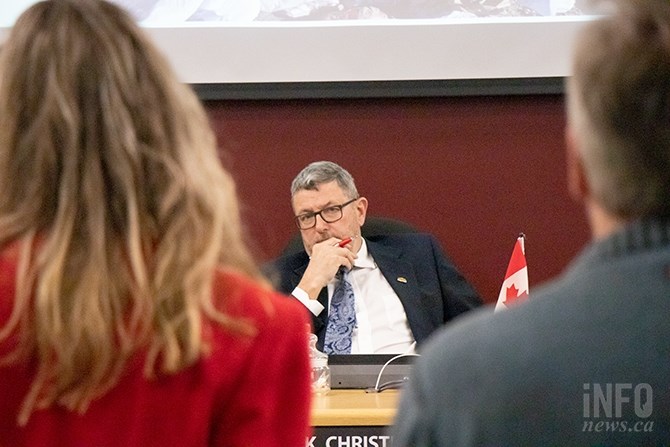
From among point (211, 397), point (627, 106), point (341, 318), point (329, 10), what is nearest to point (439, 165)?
point (329, 10)

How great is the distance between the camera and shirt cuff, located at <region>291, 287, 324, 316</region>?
3.39 meters

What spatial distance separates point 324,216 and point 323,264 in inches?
8.7

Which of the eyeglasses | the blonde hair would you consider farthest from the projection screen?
the blonde hair

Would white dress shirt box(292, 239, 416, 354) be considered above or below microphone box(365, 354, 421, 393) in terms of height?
above

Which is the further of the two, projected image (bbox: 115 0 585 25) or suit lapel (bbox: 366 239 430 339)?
projected image (bbox: 115 0 585 25)

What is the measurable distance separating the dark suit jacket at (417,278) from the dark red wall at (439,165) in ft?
1.39

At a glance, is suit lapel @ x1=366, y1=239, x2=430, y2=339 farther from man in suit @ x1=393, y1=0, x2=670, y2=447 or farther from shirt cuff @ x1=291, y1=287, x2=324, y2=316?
man in suit @ x1=393, y1=0, x2=670, y2=447

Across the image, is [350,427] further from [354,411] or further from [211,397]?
[211,397]

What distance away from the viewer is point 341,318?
3.50 m

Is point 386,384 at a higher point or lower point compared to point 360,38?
lower

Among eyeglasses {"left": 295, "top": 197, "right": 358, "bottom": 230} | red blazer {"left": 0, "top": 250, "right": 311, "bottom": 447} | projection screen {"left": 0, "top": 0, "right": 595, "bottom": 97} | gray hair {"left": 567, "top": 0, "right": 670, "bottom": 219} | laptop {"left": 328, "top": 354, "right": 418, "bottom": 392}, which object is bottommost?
red blazer {"left": 0, "top": 250, "right": 311, "bottom": 447}

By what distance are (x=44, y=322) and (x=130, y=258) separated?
101 mm

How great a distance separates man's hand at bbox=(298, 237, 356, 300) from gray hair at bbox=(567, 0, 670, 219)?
257 centimetres

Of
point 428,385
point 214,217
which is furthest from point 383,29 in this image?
point 428,385
